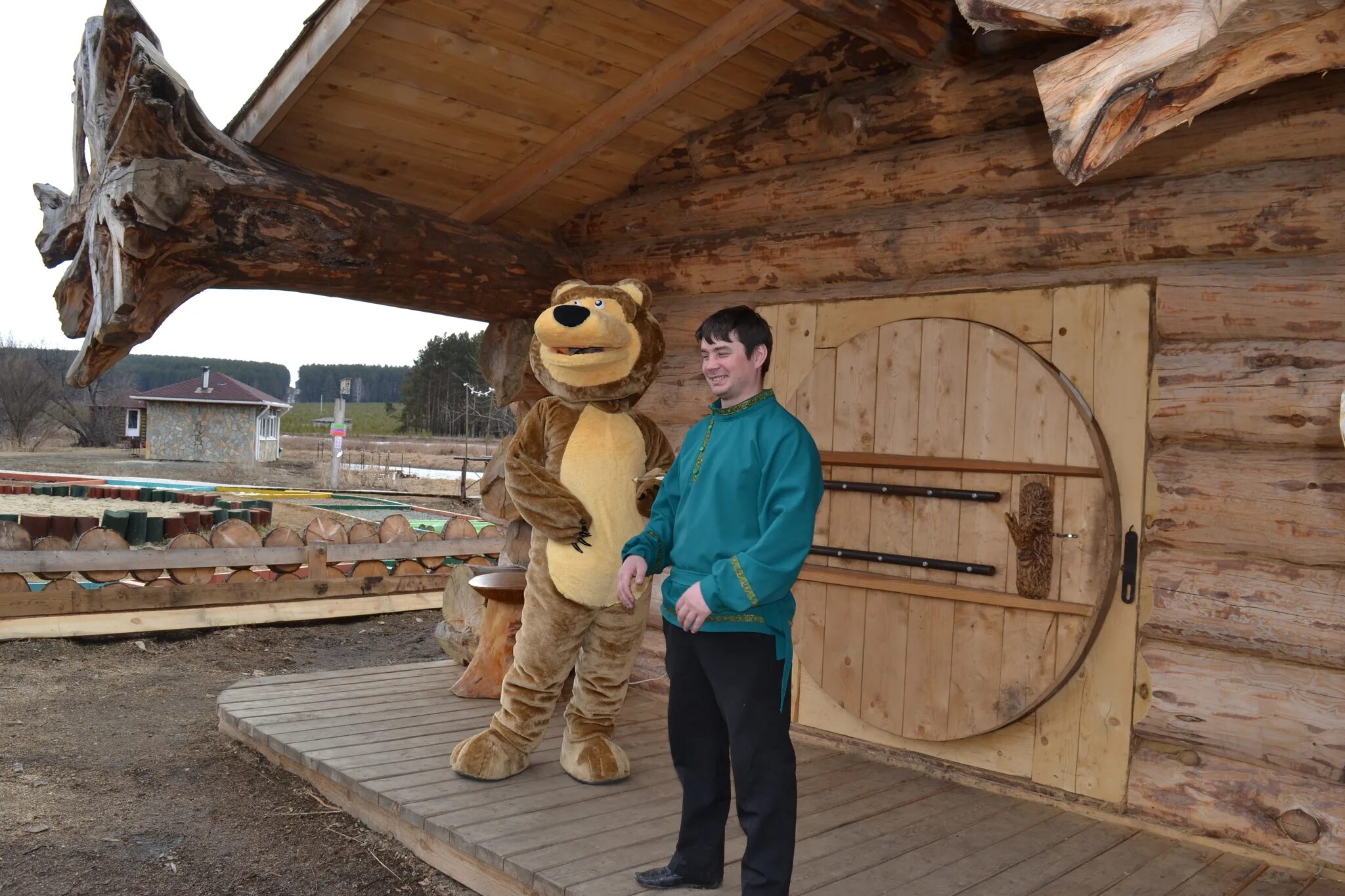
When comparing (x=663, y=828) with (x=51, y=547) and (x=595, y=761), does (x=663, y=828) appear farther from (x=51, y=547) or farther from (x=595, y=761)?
(x=51, y=547)

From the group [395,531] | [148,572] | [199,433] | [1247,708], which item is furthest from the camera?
[199,433]

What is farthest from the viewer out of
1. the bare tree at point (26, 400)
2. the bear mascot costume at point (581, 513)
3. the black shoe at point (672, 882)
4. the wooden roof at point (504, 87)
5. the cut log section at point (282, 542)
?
the bare tree at point (26, 400)

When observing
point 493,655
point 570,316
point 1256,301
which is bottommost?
point 493,655

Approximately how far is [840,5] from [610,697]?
2.64m

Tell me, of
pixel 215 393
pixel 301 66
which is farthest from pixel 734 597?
pixel 215 393

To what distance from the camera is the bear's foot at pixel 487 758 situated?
12.4ft

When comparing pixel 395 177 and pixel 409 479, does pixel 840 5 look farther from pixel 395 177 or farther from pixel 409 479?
pixel 409 479

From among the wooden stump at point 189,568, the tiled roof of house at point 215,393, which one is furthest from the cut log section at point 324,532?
the tiled roof of house at point 215,393

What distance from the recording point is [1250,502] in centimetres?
332

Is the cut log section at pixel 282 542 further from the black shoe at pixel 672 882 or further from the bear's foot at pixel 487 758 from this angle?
the black shoe at pixel 672 882

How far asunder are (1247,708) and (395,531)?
21.5 ft

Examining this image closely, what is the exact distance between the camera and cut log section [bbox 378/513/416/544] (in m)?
8.30

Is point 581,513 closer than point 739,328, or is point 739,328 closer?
point 739,328

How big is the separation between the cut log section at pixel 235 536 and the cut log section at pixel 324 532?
1.52 ft
